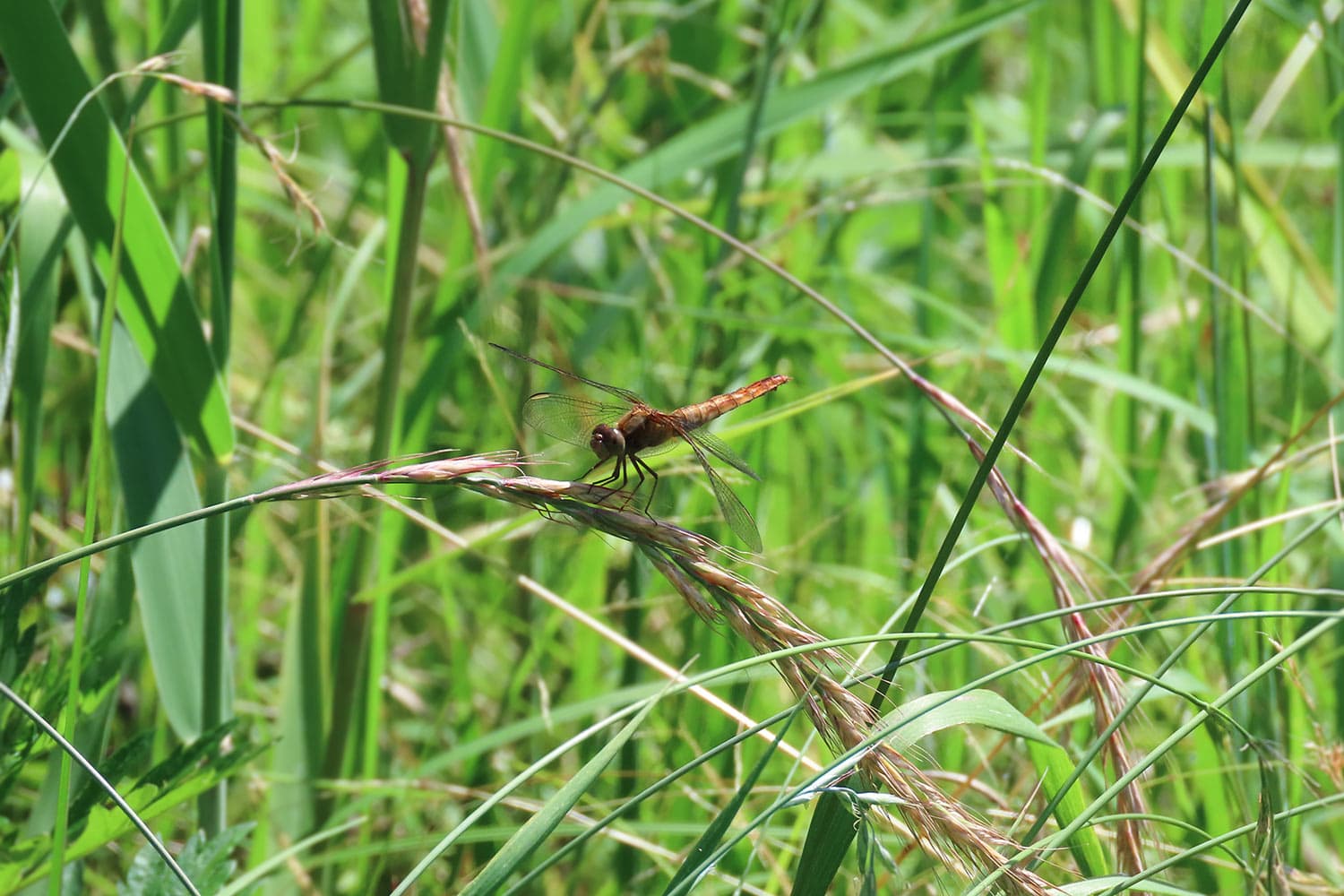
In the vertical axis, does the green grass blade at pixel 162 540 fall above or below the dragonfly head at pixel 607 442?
below

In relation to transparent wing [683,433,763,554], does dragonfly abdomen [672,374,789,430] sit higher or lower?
lower

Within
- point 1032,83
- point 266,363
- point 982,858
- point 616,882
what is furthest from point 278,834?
point 1032,83

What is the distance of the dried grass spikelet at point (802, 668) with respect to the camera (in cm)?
96

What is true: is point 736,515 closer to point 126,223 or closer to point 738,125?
point 126,223

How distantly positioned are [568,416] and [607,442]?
0.38 ft

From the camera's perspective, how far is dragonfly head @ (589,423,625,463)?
1.67 metres

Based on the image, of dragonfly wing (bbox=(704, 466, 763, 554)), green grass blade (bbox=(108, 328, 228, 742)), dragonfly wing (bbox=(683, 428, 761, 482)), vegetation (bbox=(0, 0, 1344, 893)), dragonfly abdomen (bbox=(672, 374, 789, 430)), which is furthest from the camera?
dragonfly abdomen (bbox=(672, 374, 789, 430))

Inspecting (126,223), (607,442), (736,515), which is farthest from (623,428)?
(126,223)

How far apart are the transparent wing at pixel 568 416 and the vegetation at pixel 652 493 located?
0.13 meters

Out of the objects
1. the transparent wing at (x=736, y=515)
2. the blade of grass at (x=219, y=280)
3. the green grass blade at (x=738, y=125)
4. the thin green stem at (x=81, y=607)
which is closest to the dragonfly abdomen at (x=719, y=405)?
the transparent wing at (x=736, y=515)

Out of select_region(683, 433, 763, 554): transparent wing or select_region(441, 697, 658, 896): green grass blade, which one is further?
select_region(683, 433, 763, 554): transparent wing

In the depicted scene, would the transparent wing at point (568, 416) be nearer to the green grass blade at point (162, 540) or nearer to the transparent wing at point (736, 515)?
the transparent wing at point (736, 515)

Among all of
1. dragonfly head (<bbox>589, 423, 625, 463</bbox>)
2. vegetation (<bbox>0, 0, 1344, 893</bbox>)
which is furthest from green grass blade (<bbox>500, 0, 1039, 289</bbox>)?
dragonfly head (<bbox>589, 423, 625, 463</bbox>)

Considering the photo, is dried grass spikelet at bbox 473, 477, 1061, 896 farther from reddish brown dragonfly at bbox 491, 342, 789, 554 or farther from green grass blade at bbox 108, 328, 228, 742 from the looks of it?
green grass blade at bbox 108, 328, 228, 742
